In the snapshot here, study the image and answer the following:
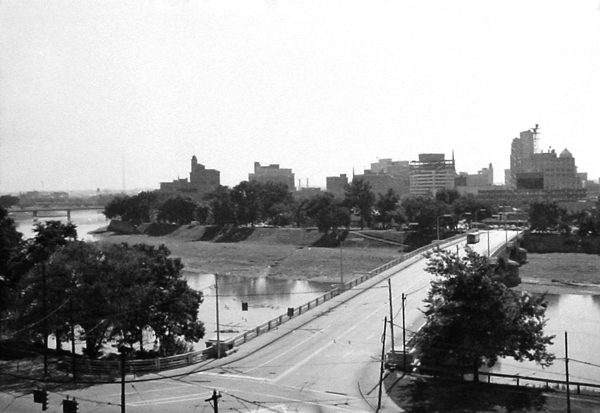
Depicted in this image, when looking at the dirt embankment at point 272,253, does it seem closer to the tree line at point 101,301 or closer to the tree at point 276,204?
the tree at point 276,204

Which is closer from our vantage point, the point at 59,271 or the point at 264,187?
the point at 59,271

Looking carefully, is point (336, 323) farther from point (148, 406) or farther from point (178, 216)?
point (178, 216)

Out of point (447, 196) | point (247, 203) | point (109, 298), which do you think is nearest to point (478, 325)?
point (109, 298)

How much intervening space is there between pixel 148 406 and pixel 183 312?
9.31m

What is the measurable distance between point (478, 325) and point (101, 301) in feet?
60.1

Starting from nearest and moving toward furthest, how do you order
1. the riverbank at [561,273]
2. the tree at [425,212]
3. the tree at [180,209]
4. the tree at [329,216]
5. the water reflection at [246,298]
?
the water reflection at [246,298] → the riverbank at [561,273] → the tree at [425,212] → the tree at [329,216] → the tree at [180,209]

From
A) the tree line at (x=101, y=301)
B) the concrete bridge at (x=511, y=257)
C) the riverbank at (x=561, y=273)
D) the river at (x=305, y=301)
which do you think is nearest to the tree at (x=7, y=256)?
the tree line at (x=101, y=301)

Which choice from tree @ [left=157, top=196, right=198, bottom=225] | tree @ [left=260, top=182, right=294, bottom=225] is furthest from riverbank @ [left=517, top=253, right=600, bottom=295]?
tree @ [left=157, top=196, right=198, bottom=225]

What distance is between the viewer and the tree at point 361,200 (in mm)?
121125

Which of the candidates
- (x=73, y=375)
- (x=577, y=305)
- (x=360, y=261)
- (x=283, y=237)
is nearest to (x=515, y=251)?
(x=360, y=261)

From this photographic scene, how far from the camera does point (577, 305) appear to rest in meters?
62.1

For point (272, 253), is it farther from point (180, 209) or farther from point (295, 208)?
point (180, 209)

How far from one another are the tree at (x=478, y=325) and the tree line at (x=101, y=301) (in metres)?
13.1

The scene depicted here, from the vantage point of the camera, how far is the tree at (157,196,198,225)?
142 metres
